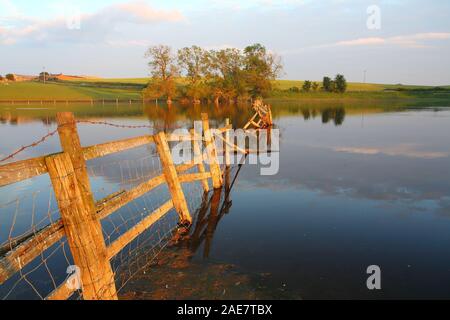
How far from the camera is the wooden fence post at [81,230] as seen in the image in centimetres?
421

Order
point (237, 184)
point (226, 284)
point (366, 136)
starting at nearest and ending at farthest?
point (226, 284) < point (237, 184) < point (366, 136)

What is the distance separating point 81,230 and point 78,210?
0.27 meters

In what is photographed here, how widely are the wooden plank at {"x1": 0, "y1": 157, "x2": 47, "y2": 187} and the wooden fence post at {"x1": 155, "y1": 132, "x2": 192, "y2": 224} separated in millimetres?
4062

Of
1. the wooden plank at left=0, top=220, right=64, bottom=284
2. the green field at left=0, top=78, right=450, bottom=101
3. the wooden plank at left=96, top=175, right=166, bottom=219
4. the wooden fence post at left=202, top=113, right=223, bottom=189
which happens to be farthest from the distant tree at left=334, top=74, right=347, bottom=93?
the wooden plank at left=0, top=220, right=64, bottom=284

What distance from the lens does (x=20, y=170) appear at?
374 centimetres

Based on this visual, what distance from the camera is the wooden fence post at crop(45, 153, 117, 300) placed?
421cm

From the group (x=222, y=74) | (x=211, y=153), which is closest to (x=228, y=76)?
(x=222, y=74)

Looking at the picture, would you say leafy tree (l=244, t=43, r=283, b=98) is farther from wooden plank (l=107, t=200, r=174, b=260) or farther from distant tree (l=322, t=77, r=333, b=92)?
wooden plank (l=107, t=200, r=174, b=260)

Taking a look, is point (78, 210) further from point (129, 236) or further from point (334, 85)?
point (334, 85)

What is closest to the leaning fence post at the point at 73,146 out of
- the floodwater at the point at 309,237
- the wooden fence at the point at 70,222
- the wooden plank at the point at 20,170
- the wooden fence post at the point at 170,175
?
the wooden fence at the point at 70,222
